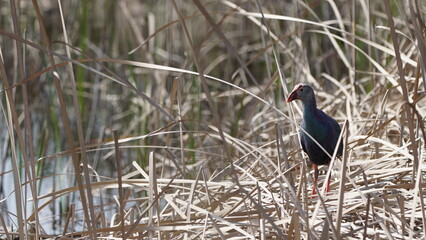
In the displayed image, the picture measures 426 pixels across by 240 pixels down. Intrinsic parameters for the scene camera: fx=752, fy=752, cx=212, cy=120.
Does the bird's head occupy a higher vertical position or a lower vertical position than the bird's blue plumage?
higher

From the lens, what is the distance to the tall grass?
5.76 ft

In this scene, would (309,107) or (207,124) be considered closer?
(207,124)

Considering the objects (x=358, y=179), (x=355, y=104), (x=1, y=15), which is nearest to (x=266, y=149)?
(x=355, y=104)

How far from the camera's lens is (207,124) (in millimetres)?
2262

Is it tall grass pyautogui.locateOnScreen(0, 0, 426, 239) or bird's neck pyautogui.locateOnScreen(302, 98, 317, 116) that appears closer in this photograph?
tall grass pyautogui.locateOnScreen(0, 0, 426, 239)

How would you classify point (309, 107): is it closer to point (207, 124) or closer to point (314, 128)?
point (314, 128)

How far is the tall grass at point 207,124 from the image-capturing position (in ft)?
5.76

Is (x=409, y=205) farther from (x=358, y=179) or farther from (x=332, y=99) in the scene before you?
(x=332, y=99)

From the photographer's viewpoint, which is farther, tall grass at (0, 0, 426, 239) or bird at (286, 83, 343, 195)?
bird at (286, 83, 343, 195)

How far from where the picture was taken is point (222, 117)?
4.96 meters

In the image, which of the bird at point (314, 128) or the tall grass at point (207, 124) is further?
the bird at point (314, 128)

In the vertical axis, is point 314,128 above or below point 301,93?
below

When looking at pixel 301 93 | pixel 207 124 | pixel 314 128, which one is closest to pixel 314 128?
pixel 314 128

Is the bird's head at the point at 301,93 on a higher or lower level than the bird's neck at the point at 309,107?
higher
